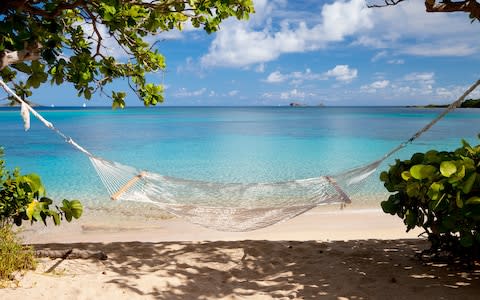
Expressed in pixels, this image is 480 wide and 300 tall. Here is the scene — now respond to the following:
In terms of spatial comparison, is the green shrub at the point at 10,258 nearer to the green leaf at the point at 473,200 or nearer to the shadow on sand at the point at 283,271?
the shadow on sand at the point at 283,271

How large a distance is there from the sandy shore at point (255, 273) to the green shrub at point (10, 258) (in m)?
0.09

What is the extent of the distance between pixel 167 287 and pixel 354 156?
1076cm

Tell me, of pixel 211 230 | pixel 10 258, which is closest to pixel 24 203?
pixel 10 258

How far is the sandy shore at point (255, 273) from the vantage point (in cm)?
256

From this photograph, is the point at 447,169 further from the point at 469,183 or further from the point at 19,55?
the point at 19,55

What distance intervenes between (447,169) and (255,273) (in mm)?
1471

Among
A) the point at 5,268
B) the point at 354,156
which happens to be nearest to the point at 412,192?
the point at 5,268

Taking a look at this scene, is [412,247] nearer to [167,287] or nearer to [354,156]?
[167,287]

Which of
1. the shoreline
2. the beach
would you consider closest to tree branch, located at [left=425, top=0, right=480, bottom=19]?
the beach

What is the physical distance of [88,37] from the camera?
3.34 metres

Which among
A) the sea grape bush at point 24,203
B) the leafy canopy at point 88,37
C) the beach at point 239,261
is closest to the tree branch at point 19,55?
the leafy canopy at point 88,37

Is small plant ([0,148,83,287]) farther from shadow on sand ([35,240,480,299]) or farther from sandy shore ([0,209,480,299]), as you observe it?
shadow on sand ([35,240,480,299])

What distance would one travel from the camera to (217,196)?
6.41m

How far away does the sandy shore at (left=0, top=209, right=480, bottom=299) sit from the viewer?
8.39 feet
